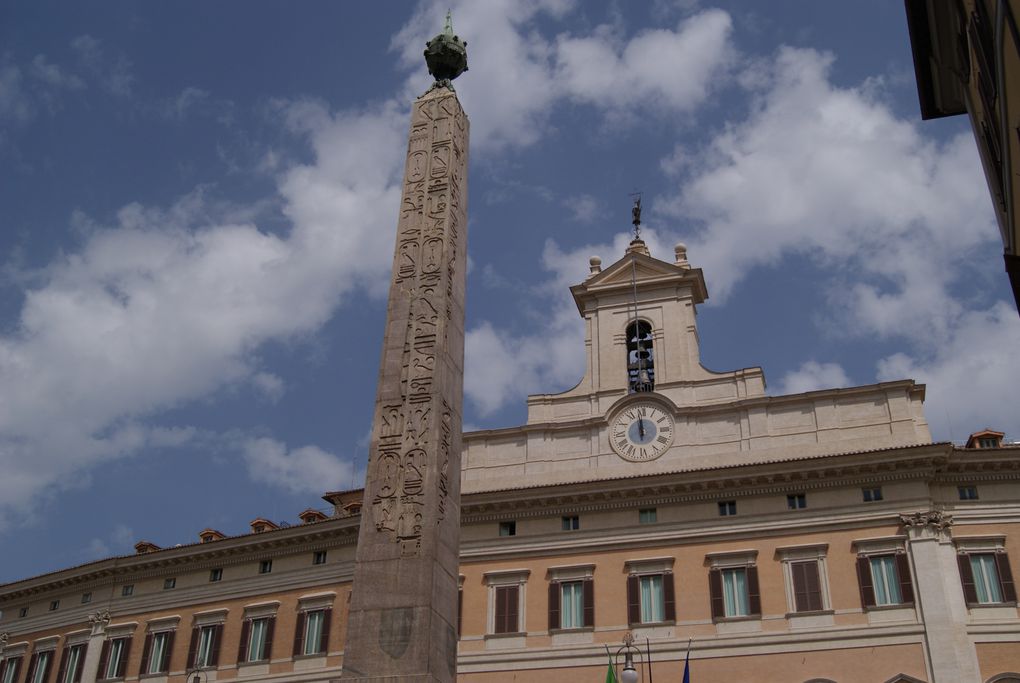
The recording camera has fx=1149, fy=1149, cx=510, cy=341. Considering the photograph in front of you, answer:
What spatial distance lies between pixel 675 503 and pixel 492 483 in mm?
4625

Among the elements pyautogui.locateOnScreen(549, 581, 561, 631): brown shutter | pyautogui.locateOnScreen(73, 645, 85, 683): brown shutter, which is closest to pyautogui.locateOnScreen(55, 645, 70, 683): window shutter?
pyautogui.locateOnScreen(73, 645, 85, 683): brown shutter

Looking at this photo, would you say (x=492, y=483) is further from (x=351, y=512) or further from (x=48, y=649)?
(x=48, y=649)

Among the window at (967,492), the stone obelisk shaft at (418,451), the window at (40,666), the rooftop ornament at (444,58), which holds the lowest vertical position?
the stone obelisk shaft at (418,451)

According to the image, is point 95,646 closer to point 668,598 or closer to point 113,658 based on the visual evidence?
point 113,658

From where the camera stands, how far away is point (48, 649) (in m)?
31.4

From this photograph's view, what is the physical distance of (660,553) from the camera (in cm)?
2577

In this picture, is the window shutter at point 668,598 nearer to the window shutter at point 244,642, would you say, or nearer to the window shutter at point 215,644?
the window shutter at point 244,642

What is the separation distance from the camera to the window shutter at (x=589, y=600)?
25531 mm

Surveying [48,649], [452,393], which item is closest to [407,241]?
[452,393]

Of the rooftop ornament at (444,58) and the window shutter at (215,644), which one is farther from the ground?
the rooftop ornament at (444,58)

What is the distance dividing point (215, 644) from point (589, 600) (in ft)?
32.2

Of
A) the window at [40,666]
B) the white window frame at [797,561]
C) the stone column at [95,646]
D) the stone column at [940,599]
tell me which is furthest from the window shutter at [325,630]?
the stone column at [940,599]

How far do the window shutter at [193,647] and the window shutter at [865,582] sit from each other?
16226 millimetres

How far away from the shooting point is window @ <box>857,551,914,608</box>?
23641 mm
